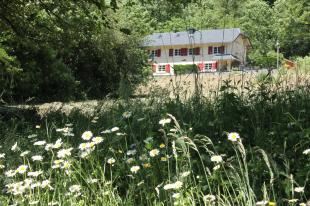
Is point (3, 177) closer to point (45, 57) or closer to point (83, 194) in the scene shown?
point (83, 194)

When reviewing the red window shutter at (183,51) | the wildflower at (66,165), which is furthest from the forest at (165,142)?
the red window shutter at (183,51)

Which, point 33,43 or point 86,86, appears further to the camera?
point 86,86

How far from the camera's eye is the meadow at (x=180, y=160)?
7.55 feet

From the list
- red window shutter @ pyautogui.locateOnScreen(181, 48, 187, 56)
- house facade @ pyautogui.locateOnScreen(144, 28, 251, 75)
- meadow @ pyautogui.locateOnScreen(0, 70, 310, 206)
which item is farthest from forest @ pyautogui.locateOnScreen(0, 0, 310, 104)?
red window shutter @ pyautogui.locateOnScreen(181, 48, 187, 56)

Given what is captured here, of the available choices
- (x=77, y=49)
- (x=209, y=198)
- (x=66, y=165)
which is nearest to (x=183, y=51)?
(x=77, y=49)

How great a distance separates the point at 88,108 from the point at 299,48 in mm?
58008

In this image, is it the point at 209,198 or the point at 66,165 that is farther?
the point at 66,165

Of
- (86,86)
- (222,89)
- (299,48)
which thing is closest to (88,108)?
(222,89)

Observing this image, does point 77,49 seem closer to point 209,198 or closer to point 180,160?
point 180,160

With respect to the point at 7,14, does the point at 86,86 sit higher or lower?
lower

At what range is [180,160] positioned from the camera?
254 cm

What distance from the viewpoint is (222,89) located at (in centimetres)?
421

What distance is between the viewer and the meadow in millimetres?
2301

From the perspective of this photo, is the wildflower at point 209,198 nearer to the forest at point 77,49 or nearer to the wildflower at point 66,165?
the wildflower at point 66,165
